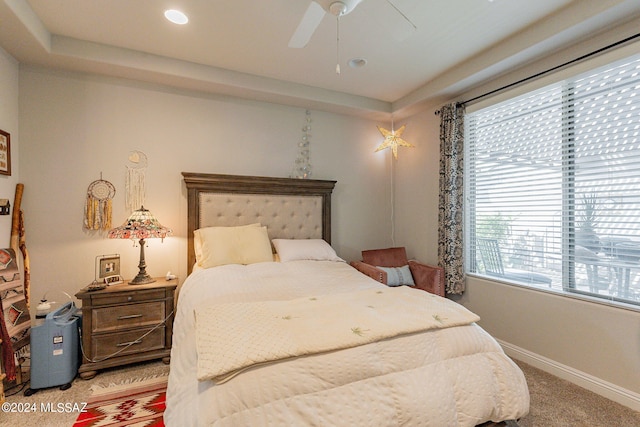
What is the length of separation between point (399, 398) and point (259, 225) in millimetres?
2199

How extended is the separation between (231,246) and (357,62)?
210cm

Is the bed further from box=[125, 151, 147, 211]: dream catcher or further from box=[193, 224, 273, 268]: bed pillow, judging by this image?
box=[125, 151, 147, 211]: dream catcher

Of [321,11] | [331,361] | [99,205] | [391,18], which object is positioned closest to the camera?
[331,361]

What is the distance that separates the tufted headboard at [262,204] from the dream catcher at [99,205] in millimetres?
676

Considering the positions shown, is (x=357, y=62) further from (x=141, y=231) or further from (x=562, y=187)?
(x=141, y=231)

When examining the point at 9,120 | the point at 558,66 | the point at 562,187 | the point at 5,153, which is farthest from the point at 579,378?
the point at 9,120

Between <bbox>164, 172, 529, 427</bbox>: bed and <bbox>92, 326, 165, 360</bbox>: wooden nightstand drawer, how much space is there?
696 millimetres

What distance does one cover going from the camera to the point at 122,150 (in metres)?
2.80

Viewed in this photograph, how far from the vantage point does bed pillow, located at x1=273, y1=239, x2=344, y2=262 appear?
2992 mm

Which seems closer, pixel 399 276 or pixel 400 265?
pixel 399 276

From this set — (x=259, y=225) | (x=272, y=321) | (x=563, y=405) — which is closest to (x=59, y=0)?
(x=259, y=225)

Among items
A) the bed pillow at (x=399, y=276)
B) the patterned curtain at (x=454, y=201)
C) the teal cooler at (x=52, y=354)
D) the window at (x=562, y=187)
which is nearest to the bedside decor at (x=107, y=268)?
the teal cooler at (x=52, y=354)

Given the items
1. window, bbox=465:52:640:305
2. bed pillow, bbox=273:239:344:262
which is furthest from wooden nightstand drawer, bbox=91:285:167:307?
window, bbox=465:52:640:305

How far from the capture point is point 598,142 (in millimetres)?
2156
